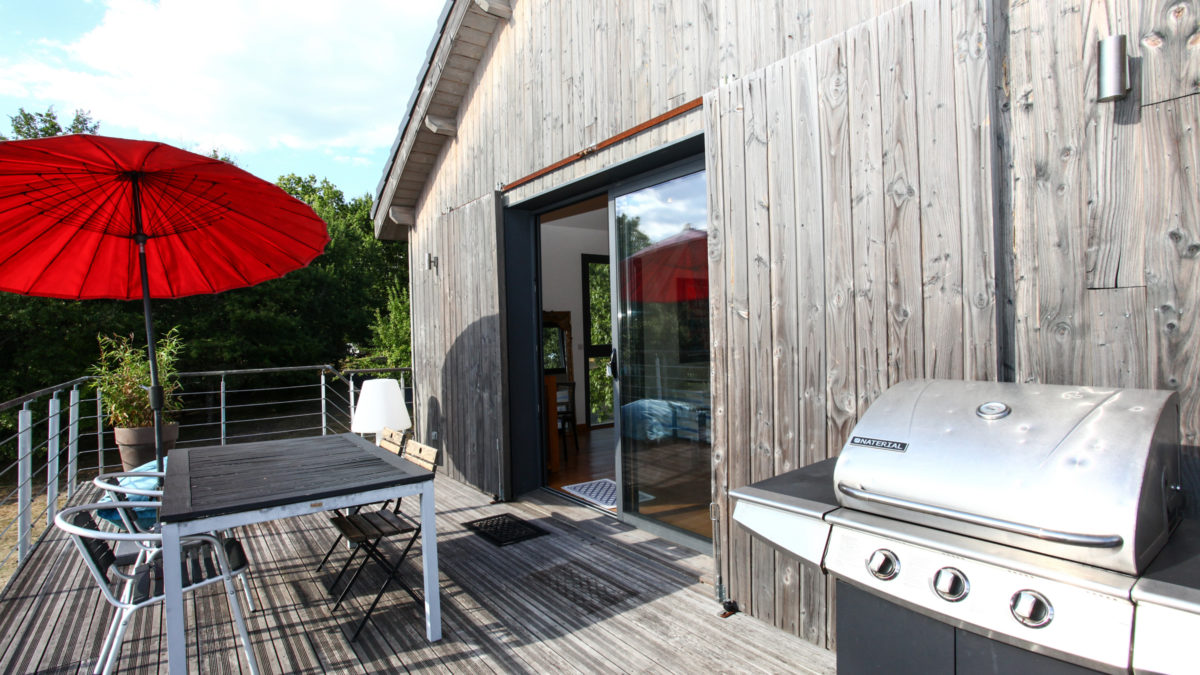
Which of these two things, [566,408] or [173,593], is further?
[566,408]

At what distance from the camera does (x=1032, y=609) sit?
105 cm

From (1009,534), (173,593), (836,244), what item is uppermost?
(836,244)

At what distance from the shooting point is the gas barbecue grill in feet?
3.23

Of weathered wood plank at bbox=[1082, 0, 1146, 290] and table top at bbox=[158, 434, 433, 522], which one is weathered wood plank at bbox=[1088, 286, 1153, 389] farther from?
table top at bbox=[158, 434, 433, 522]

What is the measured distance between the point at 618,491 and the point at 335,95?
25523mm

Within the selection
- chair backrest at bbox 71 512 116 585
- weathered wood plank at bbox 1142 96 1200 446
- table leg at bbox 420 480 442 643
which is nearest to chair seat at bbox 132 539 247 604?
chair backrest at bbox 71 512 116 585

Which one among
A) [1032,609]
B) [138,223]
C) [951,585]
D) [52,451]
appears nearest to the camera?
[1032,609]

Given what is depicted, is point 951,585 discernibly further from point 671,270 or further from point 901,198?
point 671,270

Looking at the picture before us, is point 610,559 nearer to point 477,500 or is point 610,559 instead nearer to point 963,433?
point 477,500

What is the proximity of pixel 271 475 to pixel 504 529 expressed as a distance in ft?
5.35

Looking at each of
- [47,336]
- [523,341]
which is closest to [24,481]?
[523,341]

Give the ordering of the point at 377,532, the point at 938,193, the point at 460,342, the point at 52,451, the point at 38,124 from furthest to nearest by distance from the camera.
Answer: the point at 38,124
the point at 460,342
the point at 52,451
the point at 377,532
the point at 938,193

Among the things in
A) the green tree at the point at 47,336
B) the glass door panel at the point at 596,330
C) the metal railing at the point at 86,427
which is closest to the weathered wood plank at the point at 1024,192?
the metal railing at the point at 86,427

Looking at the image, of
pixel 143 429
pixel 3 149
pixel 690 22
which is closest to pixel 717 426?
pixel 690 22
